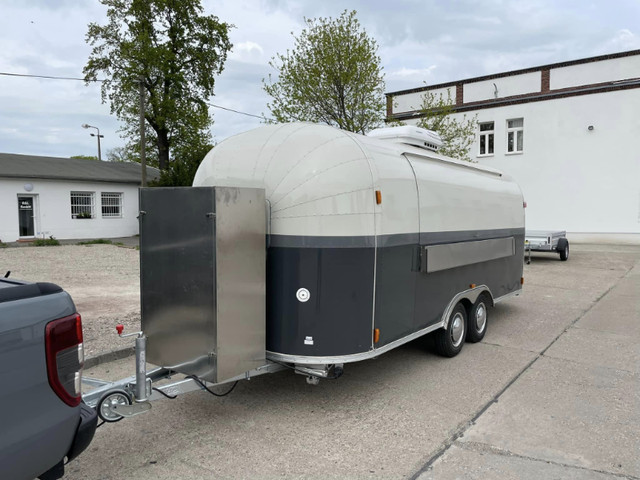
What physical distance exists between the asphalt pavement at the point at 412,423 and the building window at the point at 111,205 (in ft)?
72.8

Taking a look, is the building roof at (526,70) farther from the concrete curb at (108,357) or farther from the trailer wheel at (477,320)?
the concrete curb at (108,357)

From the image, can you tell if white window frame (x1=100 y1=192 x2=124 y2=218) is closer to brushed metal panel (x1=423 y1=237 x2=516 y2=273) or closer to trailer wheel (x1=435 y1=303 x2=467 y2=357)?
brushed metal panel (x1=423 y1=237 x2=516 y2=273)

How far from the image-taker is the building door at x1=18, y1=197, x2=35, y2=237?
22.8 m

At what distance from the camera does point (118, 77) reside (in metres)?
27.4

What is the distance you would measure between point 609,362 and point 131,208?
25.6 m

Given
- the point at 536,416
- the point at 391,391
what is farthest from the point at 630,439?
the point at 391,391

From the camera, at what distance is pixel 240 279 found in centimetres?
396

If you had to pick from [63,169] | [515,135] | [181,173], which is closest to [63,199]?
[63,169]

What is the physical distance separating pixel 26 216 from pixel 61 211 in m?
1.54

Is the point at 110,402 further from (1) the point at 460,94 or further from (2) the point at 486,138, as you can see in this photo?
(1) the point at 460,94

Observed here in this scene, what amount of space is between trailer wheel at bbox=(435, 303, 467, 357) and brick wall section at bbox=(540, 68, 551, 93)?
70.6 feet

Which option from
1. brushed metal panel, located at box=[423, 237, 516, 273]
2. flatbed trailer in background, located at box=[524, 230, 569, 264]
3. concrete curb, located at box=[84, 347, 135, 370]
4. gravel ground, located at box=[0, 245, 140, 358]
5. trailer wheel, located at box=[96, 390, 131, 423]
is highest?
brushed metal panel, located at box=[423, 237, 516, 273]

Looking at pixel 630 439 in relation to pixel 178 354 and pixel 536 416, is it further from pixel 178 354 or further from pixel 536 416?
pixel 178 354

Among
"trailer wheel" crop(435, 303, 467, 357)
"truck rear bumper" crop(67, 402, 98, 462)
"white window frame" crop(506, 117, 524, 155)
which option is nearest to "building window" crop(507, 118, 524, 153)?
"white window frame" crop(506, 117, 524, 155)
